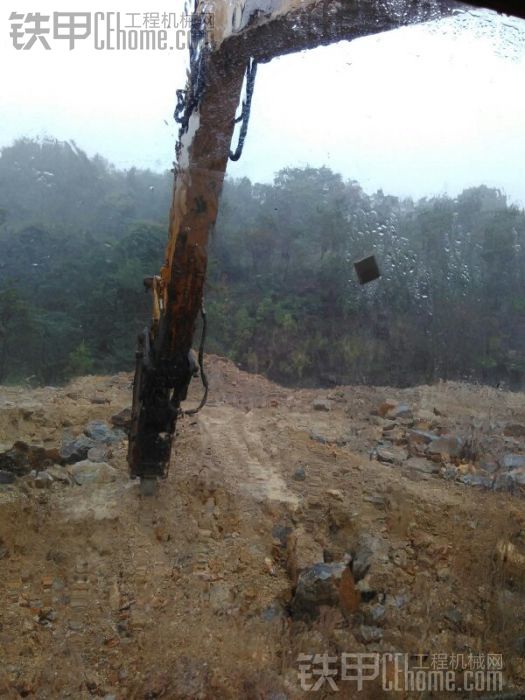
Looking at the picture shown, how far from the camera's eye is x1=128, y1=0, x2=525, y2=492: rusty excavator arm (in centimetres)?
212

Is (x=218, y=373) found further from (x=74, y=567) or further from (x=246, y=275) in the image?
(x=74, y=567)

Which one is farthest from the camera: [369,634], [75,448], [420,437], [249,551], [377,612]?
[420,437]

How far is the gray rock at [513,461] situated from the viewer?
12.2 feet

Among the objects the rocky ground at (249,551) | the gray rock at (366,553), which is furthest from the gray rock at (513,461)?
the gray rock at (366,553)

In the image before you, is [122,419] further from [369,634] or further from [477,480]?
[477,480]

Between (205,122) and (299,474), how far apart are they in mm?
2017

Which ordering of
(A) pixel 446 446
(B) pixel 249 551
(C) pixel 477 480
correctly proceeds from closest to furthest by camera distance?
1. (B) pixel 249 551
2. (C) pixel 477 480
3. (A) pixel 446 446

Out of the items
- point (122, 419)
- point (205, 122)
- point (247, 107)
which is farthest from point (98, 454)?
point (247, 107)

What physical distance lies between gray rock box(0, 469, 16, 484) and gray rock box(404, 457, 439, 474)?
233cm

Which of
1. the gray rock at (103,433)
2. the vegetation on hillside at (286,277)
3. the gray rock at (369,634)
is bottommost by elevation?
the gray rock at (369,634)

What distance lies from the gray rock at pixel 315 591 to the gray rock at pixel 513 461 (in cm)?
167

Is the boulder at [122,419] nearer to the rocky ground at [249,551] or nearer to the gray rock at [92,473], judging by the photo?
the rocky ground at [249,551]

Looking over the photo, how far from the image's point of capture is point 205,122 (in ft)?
8.19

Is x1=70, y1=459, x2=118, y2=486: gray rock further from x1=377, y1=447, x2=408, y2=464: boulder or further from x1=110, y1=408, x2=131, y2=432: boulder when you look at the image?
x1=377, y1=447, x2=408, y2=464: boulder
